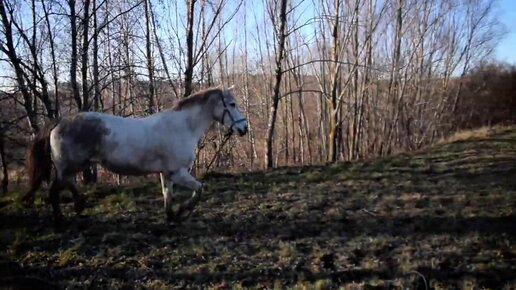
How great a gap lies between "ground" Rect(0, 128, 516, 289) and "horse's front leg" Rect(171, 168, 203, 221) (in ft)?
0.52

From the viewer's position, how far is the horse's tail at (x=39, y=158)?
5.33 m

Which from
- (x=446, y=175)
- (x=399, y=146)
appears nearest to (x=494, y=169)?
(x=446, y=175)

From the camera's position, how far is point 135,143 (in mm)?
5055

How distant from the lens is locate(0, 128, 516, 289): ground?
13.0 ft

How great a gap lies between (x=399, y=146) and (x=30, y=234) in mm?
19366

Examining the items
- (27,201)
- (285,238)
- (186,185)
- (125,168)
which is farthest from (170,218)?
(27,201)

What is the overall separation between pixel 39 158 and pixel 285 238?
9.69 ft

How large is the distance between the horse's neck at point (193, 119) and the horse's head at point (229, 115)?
14 centimetres

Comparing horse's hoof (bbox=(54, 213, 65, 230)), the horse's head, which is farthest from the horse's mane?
horse's hoof (bbox=(54, 213, 65, 230))

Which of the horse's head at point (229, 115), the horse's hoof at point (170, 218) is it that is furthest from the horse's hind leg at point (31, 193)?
the horse's head at point (229, 115)

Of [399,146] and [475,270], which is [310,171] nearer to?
[475,270]

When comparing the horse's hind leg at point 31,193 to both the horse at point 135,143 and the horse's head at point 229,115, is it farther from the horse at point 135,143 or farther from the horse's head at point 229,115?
the horse's head at point 229,115

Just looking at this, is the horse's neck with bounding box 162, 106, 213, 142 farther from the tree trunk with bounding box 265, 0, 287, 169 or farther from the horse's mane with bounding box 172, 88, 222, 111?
the tree trunk with bounding box 265, 0, 287, 169

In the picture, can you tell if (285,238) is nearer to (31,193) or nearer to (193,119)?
(193,119)
